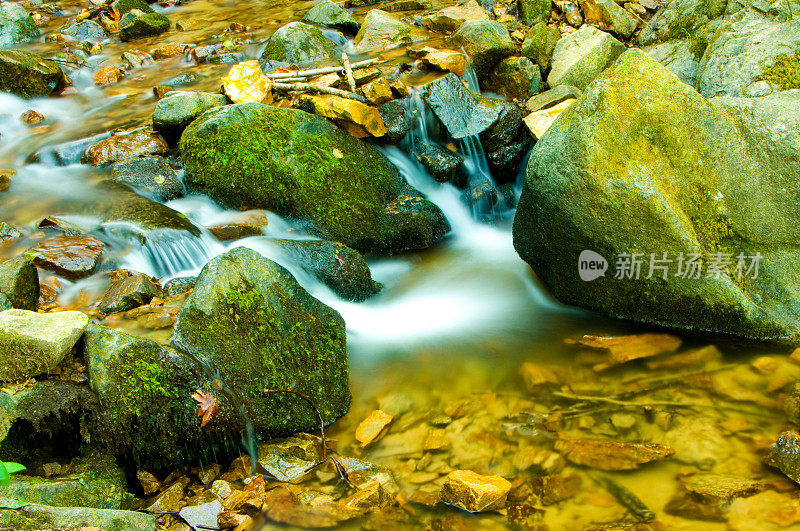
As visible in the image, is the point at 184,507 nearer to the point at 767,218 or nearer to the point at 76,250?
the point at 76,250

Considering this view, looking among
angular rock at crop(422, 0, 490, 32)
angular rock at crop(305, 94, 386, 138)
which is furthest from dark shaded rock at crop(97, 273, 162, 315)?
angular rock at crop(422, 0, 490, 32)

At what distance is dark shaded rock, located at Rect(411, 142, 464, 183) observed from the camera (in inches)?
280

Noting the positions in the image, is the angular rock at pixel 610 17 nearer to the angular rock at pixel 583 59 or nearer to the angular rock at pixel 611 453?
the angular rock at pixel 583 59

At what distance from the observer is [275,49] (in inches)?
367

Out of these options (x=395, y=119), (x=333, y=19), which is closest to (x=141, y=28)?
(x=333, y=19)

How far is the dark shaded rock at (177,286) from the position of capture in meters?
4.90

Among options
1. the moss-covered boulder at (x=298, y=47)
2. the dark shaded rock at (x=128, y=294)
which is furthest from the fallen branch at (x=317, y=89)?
the dark shaded rock at (x=128, y=294)

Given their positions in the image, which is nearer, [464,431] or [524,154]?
[464,431]

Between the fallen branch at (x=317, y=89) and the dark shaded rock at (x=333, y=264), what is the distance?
2475 mm

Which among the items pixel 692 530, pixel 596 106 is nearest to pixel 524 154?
pixel 596 106

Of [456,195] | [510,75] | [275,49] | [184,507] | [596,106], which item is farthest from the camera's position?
[275,49]

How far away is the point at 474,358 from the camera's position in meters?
4.90

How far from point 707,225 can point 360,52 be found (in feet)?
22.0

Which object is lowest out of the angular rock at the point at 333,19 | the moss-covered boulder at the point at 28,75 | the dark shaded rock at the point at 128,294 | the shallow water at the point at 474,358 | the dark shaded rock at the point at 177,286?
the shallow water at the point at 474,358
